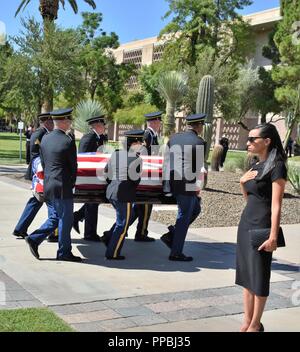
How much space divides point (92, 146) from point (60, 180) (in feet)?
4.27

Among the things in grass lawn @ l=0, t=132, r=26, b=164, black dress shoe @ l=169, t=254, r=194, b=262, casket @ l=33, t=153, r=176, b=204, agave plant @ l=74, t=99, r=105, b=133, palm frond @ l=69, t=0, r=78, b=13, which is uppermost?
palm frond @ l=69, t=0, r=78, b=13

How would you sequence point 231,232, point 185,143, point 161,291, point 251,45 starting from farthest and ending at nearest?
1. point 251,45
2. point 231,232
3. point 185,143
4. point 161,291

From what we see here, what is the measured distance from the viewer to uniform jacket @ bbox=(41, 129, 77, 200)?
611 centimetres

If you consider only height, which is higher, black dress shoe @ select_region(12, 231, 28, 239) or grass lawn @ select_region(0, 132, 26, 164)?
grass lawn @ select_region(0, 132, 26, 164)

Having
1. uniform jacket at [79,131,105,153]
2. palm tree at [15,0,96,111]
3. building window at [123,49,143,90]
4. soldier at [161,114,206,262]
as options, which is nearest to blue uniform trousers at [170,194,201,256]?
soldier at [161,114,206,262]

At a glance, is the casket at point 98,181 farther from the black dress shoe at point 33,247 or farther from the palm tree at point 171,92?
the palm tree at point 171,92

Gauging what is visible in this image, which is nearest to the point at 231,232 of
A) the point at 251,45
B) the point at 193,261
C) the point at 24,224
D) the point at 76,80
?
the point at 193,261

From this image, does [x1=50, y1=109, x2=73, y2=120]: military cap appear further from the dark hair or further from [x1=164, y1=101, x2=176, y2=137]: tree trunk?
[x1=164, y1=101, x2=176, y2=137]: tree trunk

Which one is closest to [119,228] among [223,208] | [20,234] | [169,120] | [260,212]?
[20,234]

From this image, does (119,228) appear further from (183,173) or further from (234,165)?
(234,165)

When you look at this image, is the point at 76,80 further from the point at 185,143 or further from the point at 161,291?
the point at 161,291

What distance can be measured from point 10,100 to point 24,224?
1207 cm

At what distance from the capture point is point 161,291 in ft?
17.6

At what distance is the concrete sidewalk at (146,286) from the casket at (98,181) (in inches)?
27.8
